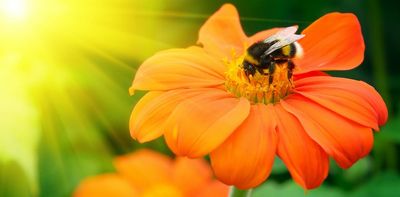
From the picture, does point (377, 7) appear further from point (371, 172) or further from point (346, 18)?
point (346, 18)

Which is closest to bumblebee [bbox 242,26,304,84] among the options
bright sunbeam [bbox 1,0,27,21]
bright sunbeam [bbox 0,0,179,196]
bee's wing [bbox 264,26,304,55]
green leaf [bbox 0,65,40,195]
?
bee's wing [bbox 264,26,304,55]

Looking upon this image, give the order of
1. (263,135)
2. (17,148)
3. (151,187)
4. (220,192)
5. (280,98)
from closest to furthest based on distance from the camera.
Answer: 1. (263,135)
2. (280,98)
3. (17,148)
4. (220,192)
5. (151,187)

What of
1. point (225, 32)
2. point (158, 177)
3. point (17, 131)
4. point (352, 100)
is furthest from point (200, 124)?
point (158, 177)

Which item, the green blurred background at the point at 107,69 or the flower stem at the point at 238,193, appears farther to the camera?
the green blurred background at the point at 107,69

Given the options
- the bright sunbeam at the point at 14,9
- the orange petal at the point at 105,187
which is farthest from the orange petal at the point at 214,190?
the bright sunbeam at the point at 14,9

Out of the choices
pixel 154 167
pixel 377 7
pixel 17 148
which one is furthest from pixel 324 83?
pixel 377 7

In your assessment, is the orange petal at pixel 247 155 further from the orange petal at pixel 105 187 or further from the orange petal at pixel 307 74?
the orange petal at pixel 105 187
